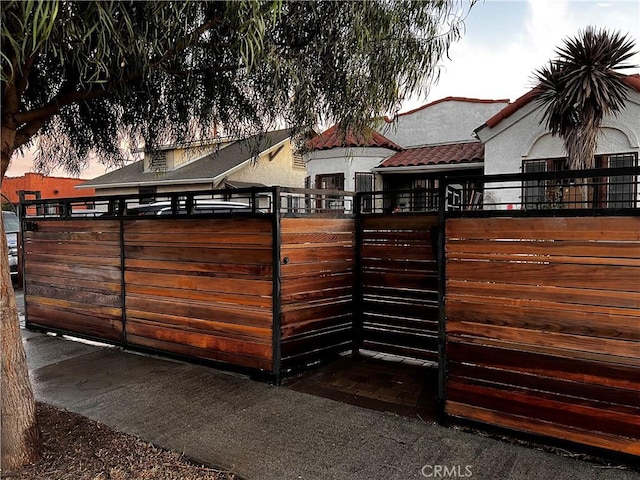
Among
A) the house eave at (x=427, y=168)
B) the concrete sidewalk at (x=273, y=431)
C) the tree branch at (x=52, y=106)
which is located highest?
the house eave at (x=427, y=168)

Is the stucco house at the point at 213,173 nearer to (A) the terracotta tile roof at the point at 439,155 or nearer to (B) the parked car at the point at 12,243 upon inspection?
(B) the parked car at the point at 12,243

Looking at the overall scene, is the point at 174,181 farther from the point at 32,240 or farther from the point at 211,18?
the point at 211,18

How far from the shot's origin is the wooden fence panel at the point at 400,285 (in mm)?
4555

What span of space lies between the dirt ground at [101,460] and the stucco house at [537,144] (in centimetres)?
666

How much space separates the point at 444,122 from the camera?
11008mm

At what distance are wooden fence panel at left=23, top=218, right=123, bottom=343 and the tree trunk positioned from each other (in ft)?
7.80

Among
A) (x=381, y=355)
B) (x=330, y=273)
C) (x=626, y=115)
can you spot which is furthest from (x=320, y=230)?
(x=626, y=115)

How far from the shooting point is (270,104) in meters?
4.16

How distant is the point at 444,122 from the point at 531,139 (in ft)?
8.92

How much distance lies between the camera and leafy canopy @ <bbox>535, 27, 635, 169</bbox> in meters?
7.28

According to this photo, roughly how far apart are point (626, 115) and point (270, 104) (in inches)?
271

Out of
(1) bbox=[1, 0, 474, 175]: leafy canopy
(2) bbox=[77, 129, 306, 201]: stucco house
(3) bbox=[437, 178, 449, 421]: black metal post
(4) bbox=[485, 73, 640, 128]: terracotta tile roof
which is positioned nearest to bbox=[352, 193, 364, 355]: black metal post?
(1) bbox=[1, 0, 474, 175]: leafy canopy

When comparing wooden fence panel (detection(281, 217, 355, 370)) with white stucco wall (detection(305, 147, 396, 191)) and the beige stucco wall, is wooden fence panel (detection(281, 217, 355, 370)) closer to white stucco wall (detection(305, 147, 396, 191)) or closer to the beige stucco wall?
white stucco wall (detection(305, 147, 396, 191))

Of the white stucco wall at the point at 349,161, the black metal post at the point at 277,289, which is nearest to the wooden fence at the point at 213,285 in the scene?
the black metal post at the point at 277,289
